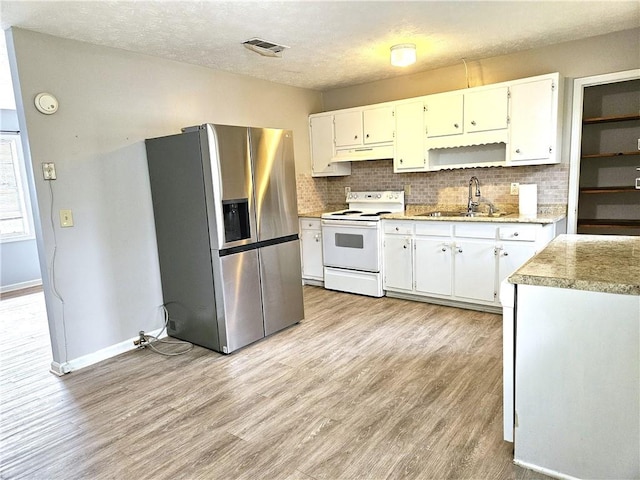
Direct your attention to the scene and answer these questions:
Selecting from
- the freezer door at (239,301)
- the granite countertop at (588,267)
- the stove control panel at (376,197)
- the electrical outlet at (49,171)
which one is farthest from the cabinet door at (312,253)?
the granite countertop at (588,267)

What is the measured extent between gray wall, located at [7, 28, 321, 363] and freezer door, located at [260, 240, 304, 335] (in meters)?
0.95

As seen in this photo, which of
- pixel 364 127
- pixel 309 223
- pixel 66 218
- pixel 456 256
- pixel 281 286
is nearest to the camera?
pixel 66 218

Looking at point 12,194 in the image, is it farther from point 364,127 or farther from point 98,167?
point 364,127

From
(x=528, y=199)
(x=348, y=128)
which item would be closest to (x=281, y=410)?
(x=528, y=199)

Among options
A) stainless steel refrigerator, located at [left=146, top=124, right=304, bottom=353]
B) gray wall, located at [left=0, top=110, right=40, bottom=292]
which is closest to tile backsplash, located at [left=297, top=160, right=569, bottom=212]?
stainless steel refrigerator, located at [left=146, top=124, right=304, bottom=353]

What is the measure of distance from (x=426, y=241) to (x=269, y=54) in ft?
7.10

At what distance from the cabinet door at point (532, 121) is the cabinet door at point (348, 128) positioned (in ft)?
5.22

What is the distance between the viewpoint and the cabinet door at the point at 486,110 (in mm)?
3617

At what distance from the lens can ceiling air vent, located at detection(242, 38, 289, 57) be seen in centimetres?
311

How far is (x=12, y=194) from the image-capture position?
228 inches

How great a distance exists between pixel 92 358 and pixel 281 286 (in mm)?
1518

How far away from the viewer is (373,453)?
75.2 inches

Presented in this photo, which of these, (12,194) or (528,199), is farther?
(12,194)

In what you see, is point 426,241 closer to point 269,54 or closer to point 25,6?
point 269,54
